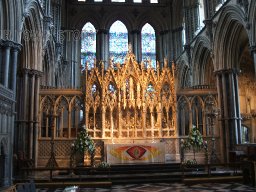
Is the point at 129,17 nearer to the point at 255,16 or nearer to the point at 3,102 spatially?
the point at 255,16

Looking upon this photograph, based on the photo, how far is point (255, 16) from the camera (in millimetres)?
13297

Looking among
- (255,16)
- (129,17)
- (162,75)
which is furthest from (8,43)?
(129,17)

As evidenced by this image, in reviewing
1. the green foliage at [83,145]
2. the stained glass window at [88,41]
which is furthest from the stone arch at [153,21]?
the green foliage at [83,145]

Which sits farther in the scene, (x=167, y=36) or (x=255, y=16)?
(x=167, y=36)

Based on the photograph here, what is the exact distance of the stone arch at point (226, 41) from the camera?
54.1ft

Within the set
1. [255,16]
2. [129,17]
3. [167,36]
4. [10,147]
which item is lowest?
[10,147]

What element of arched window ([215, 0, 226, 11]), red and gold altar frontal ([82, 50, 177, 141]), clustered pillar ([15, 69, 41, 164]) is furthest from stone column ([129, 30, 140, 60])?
clustered pillar ([15, 69, 41, 164])

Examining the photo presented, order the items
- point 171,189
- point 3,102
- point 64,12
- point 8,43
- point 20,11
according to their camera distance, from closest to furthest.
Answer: point 171,189
point 3,102
point 8,43
point 20,11
point 64,12

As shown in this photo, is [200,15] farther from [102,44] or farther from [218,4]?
[102,44]

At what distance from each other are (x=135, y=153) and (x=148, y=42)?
53.7 feet

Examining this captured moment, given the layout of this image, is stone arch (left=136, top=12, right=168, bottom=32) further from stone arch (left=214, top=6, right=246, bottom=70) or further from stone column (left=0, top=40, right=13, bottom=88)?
stone column (left=0, top=40, right=13, bottom=88)

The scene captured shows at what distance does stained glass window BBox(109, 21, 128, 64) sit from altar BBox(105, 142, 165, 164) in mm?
14846

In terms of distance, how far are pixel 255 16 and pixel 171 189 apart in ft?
27.5

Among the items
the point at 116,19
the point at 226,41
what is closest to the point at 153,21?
the point at 116,19
